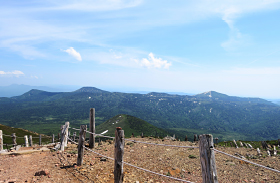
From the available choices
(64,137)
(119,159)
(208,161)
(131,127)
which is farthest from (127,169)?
(131,127)

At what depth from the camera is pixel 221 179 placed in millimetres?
8523

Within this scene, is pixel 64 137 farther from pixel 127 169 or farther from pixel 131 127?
pixel 131 127

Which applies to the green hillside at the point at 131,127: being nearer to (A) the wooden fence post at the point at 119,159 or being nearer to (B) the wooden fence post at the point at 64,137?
(B) the wooden fence post at the point at 64,137

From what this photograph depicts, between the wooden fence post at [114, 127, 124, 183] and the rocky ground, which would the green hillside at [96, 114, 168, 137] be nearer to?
the rocky ground

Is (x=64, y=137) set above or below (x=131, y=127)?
above

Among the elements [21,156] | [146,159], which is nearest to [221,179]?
[146,159]

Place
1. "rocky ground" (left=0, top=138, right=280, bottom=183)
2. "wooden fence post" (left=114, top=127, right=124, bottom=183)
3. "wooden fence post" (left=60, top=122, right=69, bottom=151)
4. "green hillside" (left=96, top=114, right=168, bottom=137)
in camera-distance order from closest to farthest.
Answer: "wooden fence post" (left=114, top=127, right=124, bottom=183) → "rocky ground" (left=0, top=138, right=280, bottom=183) → "wooden fence post" (left=60, top=122, right=69, bottom=151) → "green hillside" (left=96, top=114, right=168, bottom=137)

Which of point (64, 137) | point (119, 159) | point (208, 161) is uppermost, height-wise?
point (208, 161)

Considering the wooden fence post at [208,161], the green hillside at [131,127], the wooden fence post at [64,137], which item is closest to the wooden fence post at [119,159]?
the wooden fence post at [208,161]

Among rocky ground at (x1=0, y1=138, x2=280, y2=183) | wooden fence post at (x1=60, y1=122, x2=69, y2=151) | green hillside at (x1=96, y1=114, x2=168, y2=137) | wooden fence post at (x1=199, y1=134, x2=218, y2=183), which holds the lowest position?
green hillside at (x1=96, y1=114, x2=168, y2=137)

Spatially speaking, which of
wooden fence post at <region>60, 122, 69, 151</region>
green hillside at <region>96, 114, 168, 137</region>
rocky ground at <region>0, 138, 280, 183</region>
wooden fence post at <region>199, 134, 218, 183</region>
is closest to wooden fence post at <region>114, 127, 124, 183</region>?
rocky ground at <region>0, 138, 280, 183</region>

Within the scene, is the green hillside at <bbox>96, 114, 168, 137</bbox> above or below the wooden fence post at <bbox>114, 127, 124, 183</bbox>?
below

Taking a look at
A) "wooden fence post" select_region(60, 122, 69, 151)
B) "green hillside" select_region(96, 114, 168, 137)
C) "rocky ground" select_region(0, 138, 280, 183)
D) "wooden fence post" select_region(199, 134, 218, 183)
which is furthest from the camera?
"green hillside" select_region(96, 114, 168, 137)

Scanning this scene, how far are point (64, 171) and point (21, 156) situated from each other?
16.6 ft
